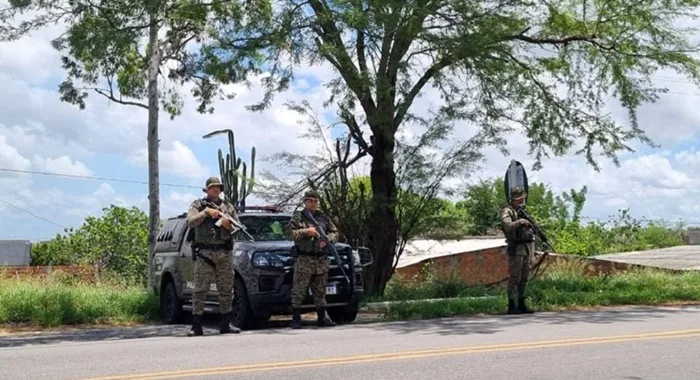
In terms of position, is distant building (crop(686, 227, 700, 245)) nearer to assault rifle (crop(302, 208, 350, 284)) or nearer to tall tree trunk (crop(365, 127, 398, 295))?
tall tree trunk (crop(365, 127, 398, 295))

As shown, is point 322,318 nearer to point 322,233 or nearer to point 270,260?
point 270,260

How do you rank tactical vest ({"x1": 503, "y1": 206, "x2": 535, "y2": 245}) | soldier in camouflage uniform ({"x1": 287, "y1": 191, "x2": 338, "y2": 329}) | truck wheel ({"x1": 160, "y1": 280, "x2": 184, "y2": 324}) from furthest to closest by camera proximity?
truck wheel ({"x1": 160, "y1": 280, "x2": 184, "y2": 324}), tactical vest ({"x1": 503, "y1": 206, "x2": 535, "y2": 245}), soldier in camouflage uniform ({"x1": 287, "y1": 191, "x2": 338, "y2": 329})

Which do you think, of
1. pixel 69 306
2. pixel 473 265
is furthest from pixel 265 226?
pixel 473 265

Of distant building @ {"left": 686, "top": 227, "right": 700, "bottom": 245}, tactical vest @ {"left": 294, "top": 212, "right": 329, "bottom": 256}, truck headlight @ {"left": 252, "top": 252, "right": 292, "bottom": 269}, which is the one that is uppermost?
distant building @ {"left": 686, "top": 227, "right": 700, "bottom": 245}

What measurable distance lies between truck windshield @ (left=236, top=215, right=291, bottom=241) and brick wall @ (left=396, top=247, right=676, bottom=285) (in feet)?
23.7

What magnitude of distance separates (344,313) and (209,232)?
2.58 meters

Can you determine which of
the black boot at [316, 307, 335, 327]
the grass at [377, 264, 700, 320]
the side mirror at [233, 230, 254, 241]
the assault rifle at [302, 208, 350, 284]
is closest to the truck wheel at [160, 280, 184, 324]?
the side mirror at [233, 230, 254, 241]

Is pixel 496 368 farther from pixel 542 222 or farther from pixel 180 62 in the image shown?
pixel 542 222

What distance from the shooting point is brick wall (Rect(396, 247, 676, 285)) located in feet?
69.4

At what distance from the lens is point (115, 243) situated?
27.6m

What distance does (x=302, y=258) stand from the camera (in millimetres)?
12703

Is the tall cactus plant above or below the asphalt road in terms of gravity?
above

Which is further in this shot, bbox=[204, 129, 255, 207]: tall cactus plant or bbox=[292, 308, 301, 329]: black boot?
bbox=[204, 129, 255, 207]: tall cactus plant

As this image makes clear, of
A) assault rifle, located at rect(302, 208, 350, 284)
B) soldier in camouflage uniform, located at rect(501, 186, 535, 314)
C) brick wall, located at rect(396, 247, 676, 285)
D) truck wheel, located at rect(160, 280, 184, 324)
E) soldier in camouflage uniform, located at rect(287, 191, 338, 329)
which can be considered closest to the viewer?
soldier in camouflage uniform, located at rect(287, 191, 338, 329)
